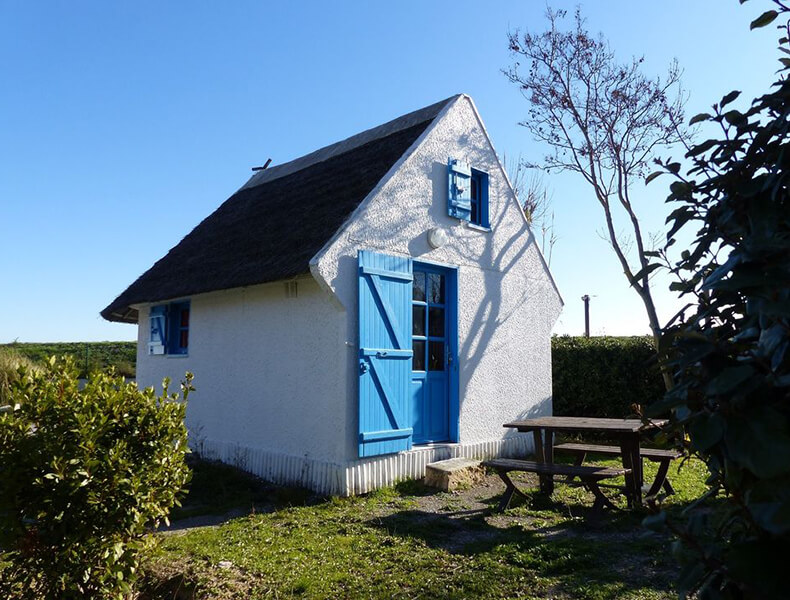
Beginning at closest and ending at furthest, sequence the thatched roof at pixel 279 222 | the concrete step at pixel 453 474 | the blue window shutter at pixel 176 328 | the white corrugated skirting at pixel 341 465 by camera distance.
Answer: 1. the white corrugated skirting at pixel 341 465
2. the concrete step at pixel 453 474
3. the thatched roof at pixel 279 222
4. the blue window shutter at pixel 176 328

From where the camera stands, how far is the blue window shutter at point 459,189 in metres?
8.25

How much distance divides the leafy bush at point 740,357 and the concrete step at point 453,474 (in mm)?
5275

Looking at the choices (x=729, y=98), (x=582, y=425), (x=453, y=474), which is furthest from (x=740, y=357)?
(x=453, y=474)

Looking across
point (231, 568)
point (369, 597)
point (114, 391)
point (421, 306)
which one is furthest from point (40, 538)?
point (421, 306)

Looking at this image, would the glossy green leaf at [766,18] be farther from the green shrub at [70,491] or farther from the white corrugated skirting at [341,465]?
the white corrugated skirting at [341,465]

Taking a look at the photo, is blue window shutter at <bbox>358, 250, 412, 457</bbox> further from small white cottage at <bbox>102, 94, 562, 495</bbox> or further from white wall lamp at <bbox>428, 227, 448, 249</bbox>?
white wall lamp at <bbox>428, 227, 448, 249</bbox>

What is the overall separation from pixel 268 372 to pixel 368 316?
66.9 inches

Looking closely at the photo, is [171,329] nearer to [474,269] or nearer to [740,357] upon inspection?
[474,269]

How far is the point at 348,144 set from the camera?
10.0 meters

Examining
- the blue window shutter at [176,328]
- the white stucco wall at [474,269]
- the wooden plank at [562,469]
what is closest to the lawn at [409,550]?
the wooden plank at [562,469]

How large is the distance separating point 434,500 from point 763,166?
5505 millimetres

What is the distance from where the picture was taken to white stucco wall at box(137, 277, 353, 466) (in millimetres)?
6832

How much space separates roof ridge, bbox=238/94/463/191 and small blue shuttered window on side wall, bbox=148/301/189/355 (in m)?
3.21

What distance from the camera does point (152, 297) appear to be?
9.74m
